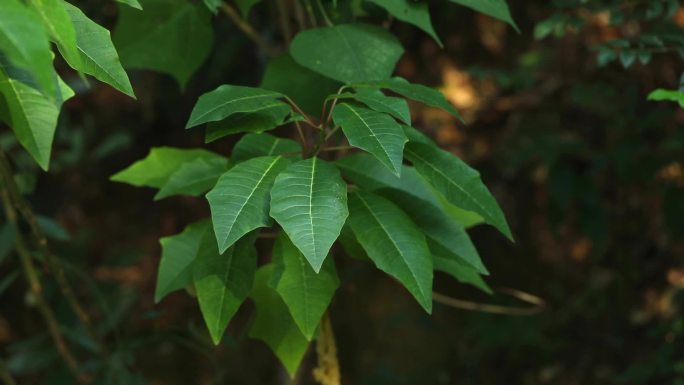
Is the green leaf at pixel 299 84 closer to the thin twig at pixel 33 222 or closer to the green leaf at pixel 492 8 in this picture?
the green leaf at pixel 492 8

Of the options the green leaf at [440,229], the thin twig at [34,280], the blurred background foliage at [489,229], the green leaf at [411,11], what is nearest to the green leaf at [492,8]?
the green leaf at [411,11]

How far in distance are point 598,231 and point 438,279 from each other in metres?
0.63

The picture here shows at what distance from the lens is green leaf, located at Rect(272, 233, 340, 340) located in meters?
1.11

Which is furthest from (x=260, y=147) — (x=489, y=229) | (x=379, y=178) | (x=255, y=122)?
(x=489, y=229)

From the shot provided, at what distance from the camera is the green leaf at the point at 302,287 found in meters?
1.11

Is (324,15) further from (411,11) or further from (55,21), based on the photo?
(55,21)

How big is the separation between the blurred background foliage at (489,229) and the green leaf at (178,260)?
0.72 metres

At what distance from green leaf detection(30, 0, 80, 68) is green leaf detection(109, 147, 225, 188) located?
0.45 meters

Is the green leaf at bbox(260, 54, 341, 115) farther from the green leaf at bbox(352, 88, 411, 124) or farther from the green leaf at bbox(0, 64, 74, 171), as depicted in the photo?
the green leaf at bbox(0, 64, 74, 171)

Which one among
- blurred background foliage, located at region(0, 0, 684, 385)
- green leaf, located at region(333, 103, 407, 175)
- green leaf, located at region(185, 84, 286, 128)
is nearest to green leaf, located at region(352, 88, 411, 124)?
green leaf, located at region(333, 103, 407, 175)

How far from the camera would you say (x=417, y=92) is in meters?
1.19

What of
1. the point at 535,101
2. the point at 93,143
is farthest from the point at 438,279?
the point at 93,143

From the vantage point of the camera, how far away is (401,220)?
44.3 inches

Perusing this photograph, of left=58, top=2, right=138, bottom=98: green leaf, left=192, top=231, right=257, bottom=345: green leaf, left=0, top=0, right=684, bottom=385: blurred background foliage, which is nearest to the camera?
left=58, top=2, right=138, bottom=98: green leaf
